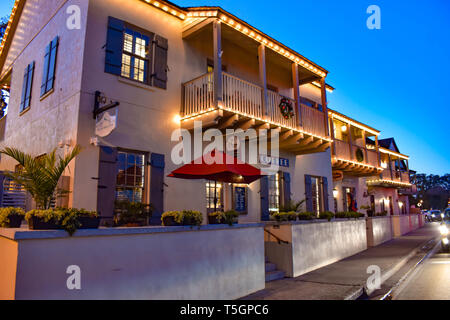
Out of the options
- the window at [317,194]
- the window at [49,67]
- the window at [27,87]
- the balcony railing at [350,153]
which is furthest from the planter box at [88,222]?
the balcony railing at [350,153]

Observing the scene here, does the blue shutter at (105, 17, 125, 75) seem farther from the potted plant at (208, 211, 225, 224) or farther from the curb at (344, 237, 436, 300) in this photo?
the curb at (344, 237, 436, 300)

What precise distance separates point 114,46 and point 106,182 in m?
3.52

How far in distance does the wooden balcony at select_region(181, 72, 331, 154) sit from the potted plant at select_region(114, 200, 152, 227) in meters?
2.80

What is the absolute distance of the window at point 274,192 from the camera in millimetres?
12116

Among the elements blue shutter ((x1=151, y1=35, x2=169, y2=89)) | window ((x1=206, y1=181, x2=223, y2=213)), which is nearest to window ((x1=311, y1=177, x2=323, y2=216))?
window ((x1=206, y1=181, x2=223, y2=213))

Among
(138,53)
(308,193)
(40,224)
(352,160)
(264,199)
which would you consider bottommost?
(40,224)

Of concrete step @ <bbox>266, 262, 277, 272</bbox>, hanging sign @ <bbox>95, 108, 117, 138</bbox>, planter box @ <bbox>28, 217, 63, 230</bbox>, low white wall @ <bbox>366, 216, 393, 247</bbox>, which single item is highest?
A: hanging sign @ <bbox>95, 108, 117, 138</bbox>

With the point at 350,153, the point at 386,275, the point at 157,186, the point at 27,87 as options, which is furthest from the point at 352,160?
the point at 27,87

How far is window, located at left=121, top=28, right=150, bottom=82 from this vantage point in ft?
28.1

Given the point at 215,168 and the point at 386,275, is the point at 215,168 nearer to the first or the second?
the point at 215,168

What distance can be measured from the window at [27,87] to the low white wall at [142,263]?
7.60 meters

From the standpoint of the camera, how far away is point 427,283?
25.6 feet

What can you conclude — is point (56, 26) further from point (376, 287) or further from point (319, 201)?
point (319, 201)

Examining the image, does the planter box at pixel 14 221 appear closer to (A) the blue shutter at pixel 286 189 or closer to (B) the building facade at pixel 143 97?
(B) the building facade at pixel 143 97
